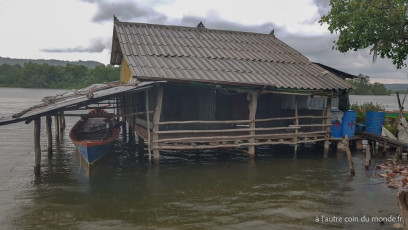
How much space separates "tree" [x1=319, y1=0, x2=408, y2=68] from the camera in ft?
40.2

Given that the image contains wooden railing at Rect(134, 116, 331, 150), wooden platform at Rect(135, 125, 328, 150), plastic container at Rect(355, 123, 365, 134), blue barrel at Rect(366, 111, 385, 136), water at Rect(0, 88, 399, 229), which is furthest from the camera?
plastic container at Rect(355, 123, 365, 134)

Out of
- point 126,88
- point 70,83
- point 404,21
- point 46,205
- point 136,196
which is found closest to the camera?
point 46,205

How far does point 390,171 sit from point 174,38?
1047cm

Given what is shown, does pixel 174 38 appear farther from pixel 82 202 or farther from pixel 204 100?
pixel 82 202

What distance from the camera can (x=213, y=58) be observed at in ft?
48.4

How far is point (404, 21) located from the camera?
11898mm

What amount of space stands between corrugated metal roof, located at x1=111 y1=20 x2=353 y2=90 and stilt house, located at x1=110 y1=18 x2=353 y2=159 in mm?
38

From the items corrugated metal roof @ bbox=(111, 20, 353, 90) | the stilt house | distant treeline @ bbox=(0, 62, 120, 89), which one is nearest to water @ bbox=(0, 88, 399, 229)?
the stilt house

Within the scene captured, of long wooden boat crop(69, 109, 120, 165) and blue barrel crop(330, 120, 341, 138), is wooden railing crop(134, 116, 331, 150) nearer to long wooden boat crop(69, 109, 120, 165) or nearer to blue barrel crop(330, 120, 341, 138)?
blue barrel crop(330, 120, 341, 138)

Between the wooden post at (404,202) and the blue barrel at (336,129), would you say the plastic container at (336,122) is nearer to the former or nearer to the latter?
the blue barrel at (336,129)

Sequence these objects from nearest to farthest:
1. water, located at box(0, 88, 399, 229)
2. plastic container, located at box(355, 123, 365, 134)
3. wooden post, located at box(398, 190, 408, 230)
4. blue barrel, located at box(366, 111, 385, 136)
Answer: wooden post, located at box(398, 190, 408, 230) → water, located at box(0, 88, 399, 229) → blue barrel, located at box(366, 111, 385, 136) → plastic container, located at box(355, 123, 365, 134)

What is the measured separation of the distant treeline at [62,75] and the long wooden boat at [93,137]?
59.2 meters

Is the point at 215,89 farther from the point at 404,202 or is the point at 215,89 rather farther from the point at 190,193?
the point at 404,202

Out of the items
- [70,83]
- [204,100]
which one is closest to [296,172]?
[204,100]
